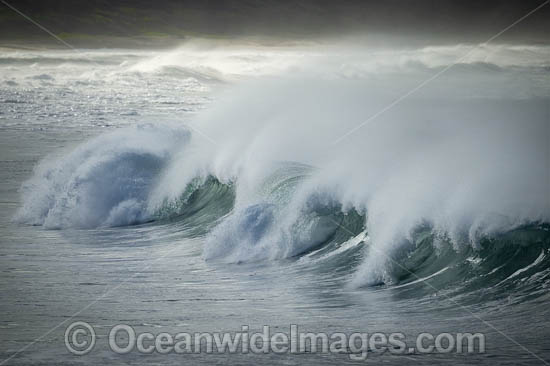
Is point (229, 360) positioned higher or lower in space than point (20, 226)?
lower

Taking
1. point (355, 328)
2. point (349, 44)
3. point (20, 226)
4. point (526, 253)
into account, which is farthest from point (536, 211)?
point (349, 44)

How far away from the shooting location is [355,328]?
7430mm

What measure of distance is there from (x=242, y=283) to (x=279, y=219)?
2.30 m

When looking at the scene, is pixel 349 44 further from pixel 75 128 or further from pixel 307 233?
pixel 307 233

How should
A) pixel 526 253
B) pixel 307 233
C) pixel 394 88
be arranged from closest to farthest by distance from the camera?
pixel 526 253
pixel 307 233
pixel 394 88

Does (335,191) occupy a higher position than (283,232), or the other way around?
(335,191)

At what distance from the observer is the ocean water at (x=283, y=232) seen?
7609 millimetres

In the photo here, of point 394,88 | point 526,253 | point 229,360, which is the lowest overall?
point 229,360

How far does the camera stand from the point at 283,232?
11.0 m

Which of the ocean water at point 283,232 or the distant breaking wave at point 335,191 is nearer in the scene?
the ocean water at point 283,232

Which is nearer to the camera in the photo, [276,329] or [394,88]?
[276,329]

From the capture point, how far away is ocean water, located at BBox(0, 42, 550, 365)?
300 inches

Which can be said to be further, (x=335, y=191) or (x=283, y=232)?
(x=335, y=191)

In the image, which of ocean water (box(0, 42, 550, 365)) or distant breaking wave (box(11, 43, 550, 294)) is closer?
ocean water (box(0, 42, 550, 365))
